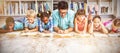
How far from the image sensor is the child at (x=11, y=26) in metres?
3.61

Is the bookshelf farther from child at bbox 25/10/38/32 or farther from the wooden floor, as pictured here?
the wooden floor

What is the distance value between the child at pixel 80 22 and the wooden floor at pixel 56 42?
65 mm

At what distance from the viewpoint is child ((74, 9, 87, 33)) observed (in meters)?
3.61

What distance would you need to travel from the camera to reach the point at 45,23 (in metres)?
3.61

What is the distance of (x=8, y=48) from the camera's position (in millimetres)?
3646

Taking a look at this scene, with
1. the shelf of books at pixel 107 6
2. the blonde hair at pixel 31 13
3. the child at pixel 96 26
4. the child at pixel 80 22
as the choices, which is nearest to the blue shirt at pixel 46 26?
the blonde hair at pixel 31 13

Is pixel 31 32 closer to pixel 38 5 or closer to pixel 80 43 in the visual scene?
pixel 38 5

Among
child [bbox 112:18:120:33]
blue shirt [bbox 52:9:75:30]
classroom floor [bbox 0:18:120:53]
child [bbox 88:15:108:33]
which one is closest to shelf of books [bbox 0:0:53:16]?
blue shirt [bbox 52:9:75:30]

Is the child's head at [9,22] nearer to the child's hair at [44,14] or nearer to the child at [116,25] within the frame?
the child's hair at [44,14]

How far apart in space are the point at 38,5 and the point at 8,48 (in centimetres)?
57

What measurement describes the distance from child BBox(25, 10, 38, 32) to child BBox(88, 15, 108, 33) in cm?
58

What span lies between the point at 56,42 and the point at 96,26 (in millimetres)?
463

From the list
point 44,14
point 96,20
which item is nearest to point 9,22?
point 44,14

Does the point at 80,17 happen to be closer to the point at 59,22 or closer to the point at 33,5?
the point at 59,22
